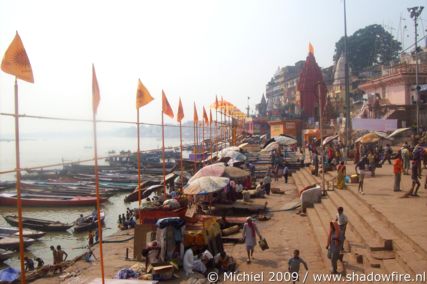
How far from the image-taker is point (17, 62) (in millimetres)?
5996

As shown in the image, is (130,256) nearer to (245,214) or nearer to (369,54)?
(245,214)

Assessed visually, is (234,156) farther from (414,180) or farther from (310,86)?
(310,86)

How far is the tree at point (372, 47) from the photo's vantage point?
199 ft

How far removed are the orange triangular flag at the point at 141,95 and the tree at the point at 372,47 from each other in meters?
55.4

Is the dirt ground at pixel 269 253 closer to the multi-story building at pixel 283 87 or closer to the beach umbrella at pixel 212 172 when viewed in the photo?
the beach umbrella at pixel 212 172

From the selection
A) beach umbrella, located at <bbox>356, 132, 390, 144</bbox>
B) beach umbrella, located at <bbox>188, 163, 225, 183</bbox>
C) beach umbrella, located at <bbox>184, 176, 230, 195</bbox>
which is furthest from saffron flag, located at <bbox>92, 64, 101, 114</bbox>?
beach umbrella, located at <bbox>356, 132, 390, 144</bbox>

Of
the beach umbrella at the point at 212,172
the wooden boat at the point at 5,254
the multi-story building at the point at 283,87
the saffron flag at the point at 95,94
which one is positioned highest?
the multi-story building at the point at 283,87

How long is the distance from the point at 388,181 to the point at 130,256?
989 centimetres

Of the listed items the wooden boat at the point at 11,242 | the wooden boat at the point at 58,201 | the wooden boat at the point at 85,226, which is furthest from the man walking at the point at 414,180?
the wooden boat at the point at 58,201

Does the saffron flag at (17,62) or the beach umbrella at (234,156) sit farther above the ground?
the saffron flag at (17,62)

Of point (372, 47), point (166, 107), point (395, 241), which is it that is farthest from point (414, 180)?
point (372, 47)

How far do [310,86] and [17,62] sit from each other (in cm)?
3873

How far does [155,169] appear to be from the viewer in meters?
50.6

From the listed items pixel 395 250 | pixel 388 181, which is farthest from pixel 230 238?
pixel 388 181
